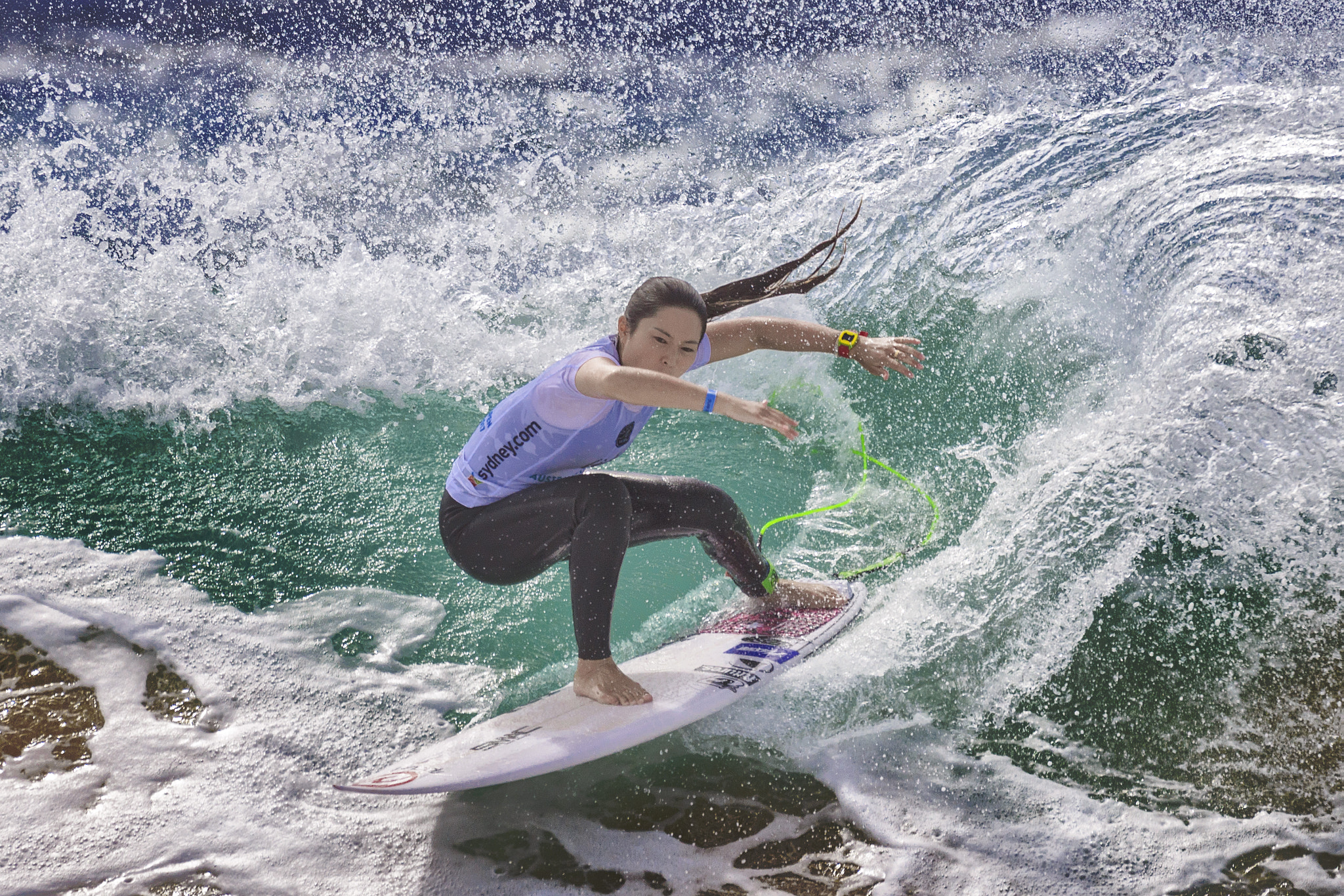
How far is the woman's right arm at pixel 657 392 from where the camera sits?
7.22 ft

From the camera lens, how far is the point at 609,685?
286 centimetres

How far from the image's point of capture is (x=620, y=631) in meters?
3.65

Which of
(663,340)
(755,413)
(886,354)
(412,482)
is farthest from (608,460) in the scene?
(412,482)

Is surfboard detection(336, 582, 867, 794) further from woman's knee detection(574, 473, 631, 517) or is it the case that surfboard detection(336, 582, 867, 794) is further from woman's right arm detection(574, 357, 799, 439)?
woman's right arm detection(574, 357, 799, 439)

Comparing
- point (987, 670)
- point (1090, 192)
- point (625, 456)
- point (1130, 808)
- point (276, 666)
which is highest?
point (1090, 192)

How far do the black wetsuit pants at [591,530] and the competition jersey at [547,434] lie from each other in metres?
0.07

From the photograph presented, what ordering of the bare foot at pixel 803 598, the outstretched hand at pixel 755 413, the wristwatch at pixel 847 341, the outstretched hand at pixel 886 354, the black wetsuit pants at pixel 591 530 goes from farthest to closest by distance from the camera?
1. the bare foot at pixel 803 598
2. the wristwatch at pixel 847 341
3. the outstretched hand at pixel 886 354
4. the black wetsuit pants at pixel 591 530
5. the outstretched hand at pixel 755 413

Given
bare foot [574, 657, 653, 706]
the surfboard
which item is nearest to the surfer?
bare foot [574, 657, 653, 706]

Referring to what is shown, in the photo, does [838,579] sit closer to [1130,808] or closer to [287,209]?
[1130,808]

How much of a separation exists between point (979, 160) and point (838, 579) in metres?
4.07

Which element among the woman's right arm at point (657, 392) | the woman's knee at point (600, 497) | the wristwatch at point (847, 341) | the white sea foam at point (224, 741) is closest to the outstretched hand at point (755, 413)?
the woman's right arm at point (657, 392)

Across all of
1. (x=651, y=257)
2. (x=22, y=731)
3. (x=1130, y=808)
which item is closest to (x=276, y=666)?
(x=22, y=731)

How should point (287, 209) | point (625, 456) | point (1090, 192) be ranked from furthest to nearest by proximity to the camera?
point (287, 209) → point (1090, 192) → point (625, 456)

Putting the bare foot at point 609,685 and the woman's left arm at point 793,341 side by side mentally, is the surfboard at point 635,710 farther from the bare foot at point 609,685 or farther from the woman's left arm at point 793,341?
the woman's left arm at point 793,341
